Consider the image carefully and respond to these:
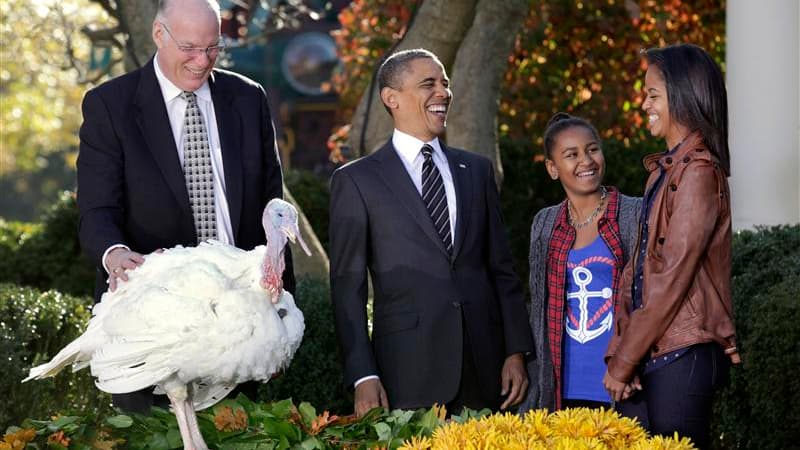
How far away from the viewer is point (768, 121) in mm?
9047

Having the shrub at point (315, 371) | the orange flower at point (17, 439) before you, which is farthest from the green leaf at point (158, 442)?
the shrub at point (315, 371)

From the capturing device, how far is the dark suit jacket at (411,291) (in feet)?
17.3

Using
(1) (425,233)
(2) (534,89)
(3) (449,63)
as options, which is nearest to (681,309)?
(1) (425,233)

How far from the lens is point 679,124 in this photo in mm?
4770

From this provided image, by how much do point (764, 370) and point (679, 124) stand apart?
241 cm

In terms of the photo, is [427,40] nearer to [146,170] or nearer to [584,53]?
[146,170]

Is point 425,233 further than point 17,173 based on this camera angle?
No

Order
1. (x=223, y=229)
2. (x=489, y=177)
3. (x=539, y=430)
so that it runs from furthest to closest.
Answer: (x=489, y=177) → (x=223, y=229) → (x=539, y=430)

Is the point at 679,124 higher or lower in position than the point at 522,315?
higher

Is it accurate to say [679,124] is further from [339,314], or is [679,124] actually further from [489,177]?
[339,314]

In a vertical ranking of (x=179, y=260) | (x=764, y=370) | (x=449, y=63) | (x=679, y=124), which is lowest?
(x=764, y=370)

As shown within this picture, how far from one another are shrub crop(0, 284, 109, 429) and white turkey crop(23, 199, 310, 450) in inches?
98.5

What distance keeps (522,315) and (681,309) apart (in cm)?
91

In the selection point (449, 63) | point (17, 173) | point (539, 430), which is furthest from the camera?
Result: point (17, 173)
